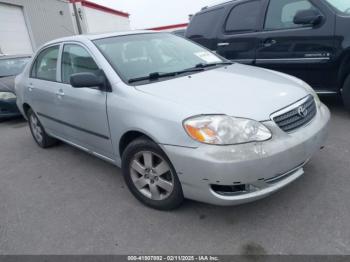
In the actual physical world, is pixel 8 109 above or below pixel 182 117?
below

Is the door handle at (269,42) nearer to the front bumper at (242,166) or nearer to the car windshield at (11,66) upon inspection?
the front bumper at (242,166)

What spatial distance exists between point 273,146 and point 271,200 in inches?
28.1

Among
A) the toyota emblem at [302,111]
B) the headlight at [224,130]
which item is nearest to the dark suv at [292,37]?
the toyota emblem at [302,111]

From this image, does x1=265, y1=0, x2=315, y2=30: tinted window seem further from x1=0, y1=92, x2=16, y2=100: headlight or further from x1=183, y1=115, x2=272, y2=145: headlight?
x1=0, y1=92, x2=16, y2=100: headlight

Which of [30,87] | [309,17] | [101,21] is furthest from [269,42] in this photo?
[101,21]

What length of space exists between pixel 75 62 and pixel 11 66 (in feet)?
17.8

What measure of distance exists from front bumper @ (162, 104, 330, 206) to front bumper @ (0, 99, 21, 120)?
560cm

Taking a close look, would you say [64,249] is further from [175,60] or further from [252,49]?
[252,49]

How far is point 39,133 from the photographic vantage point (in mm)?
4805

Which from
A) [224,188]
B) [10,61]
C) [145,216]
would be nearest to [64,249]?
[145,216]

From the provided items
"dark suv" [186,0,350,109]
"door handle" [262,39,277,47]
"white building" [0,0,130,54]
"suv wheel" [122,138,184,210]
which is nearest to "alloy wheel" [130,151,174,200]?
"suv wheel" [122,138,184,210]

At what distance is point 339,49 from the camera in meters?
4.04

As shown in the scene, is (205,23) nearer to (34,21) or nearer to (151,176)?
(151,176)

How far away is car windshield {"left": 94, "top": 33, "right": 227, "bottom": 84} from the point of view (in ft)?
10.0
